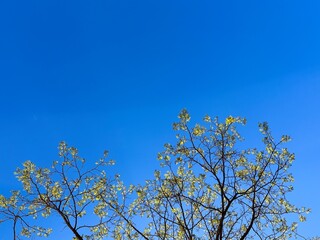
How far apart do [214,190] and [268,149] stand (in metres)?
2.75

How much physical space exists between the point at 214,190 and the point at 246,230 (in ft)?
6.74

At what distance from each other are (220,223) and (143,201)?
139 inches

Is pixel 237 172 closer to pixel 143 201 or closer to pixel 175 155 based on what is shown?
pixel 175 155

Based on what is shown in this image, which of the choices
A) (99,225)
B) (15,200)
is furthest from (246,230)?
(15,200)

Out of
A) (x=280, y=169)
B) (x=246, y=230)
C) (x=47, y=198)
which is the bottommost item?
(x=246, y=230)

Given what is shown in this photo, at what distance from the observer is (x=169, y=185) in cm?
1819

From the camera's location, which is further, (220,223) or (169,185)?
(169,185)

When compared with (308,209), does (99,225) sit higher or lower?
higher

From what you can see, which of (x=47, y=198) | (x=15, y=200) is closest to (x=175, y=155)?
(x=47, y=198)

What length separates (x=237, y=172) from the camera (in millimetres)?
17547

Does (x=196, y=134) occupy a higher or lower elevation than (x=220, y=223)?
higher

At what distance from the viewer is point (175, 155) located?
17.9 metres

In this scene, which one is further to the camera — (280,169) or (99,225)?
(99,225)

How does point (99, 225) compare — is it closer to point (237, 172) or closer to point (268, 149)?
point (237, 172)
